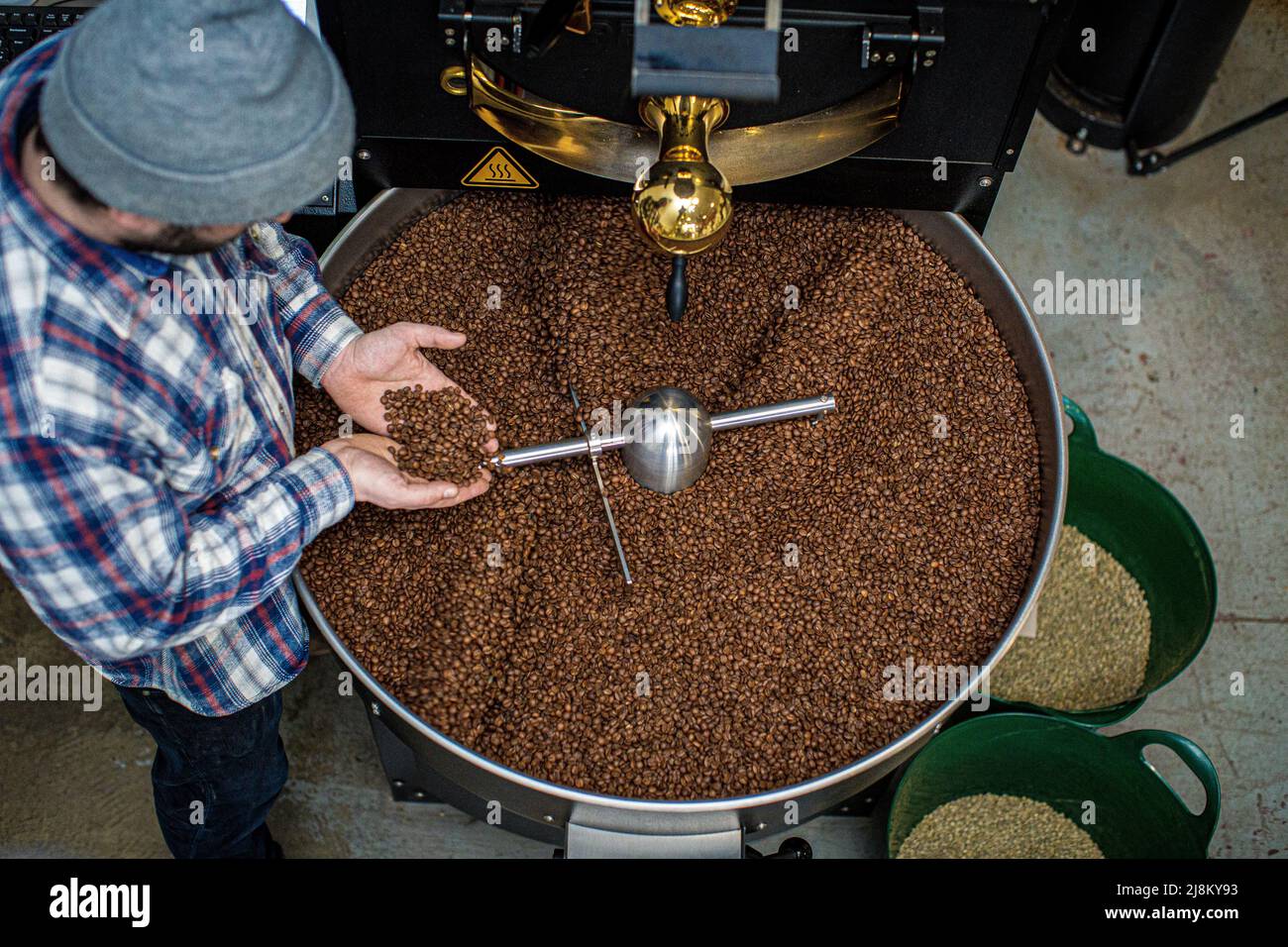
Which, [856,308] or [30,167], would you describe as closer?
[30,167]

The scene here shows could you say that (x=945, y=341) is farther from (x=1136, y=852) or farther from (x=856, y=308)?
(x=1136, y=852)

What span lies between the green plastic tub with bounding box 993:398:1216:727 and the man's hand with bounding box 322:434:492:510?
99 centimetres

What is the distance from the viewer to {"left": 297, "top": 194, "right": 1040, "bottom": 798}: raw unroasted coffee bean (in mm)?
1422

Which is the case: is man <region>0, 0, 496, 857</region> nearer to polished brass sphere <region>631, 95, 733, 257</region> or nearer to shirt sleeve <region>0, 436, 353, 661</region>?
shirt sleeve <region>0, 436, 353, 661</region>

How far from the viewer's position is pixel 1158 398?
2336mm

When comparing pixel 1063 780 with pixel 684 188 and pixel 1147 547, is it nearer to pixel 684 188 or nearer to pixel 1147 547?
pixel 1147 547

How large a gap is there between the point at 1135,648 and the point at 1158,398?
0.71 m

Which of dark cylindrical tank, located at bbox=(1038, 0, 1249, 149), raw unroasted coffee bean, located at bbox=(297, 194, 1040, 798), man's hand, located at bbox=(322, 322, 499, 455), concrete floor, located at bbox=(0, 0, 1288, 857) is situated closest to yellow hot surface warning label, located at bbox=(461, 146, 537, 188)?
raw unroasted coffee bean, located at bbox=(297, 194, 1040, 798)

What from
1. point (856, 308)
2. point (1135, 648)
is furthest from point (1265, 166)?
point (856, 308)

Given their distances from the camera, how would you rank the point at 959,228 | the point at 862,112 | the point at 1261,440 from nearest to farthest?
1. the point at 862,112
2. the point at 959,228
3. the point at 1261,440

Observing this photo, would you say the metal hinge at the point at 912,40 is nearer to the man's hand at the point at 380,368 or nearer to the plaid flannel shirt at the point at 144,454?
the man's hand at the point at 380,368

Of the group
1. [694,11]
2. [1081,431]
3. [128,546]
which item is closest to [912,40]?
[694,11]

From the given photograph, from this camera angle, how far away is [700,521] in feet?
4.83

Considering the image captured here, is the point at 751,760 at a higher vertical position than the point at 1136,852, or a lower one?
higher
